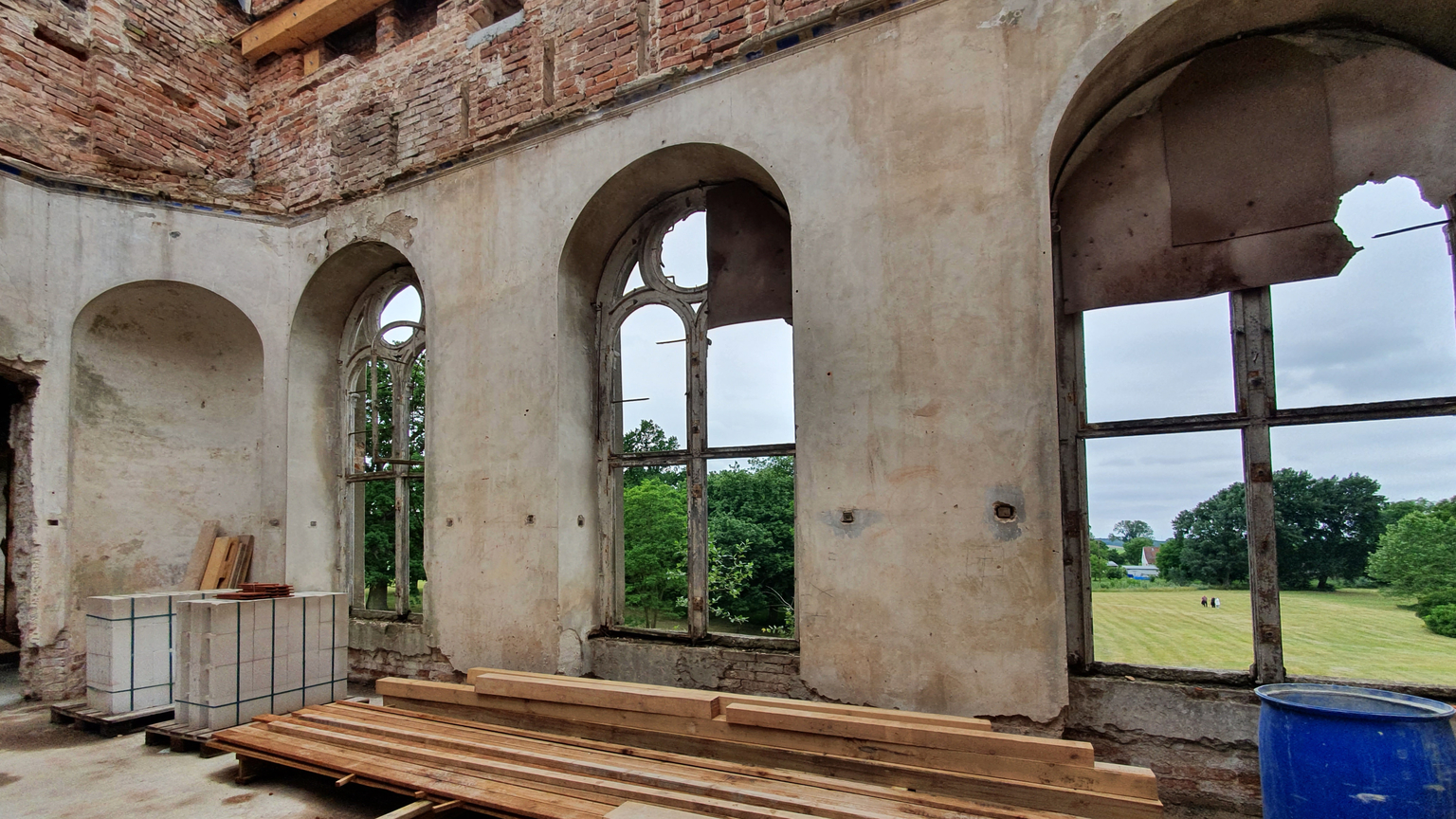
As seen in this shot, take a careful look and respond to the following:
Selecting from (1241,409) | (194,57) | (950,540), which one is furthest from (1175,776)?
(194,57)

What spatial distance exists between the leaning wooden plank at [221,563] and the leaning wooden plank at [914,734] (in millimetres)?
5237

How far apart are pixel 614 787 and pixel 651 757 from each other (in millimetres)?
369

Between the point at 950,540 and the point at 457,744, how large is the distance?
2714 millimetres

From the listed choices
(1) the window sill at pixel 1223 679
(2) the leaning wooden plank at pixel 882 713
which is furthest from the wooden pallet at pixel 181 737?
(1) the window sill at pixel 1223 679

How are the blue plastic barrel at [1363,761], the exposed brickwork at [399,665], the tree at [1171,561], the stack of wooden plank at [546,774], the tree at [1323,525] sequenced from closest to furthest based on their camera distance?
1. the blue plastic barrel at [1363,761]
2. the stack of wooden plank at [546,774]
3. the tree at [1323,525]
4. the tree at [1171,561]
5. the exposed brickwork at [399,665]

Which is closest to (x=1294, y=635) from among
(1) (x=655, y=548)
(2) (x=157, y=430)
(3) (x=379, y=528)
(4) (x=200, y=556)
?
(1) (x=655, y=548)

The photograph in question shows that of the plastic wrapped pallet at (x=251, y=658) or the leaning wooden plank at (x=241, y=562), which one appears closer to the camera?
the plastic wrapped pallet at (x=251, y=658)

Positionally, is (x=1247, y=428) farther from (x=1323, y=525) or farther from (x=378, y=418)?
(x=378, y=418)

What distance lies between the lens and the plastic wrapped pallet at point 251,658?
4527mm

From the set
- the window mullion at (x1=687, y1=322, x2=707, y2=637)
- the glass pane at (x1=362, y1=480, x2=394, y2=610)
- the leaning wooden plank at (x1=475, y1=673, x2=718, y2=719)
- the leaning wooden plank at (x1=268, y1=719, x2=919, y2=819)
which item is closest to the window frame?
the leaning wooden plank at (x1=268, y1=719, x2=919, y2=819)

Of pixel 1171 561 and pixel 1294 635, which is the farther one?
pixel 1171 561

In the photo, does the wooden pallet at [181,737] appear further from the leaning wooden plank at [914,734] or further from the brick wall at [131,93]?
the brick wall at [131,93]

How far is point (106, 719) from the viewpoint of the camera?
15.9 ft

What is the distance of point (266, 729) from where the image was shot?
4.16 m
